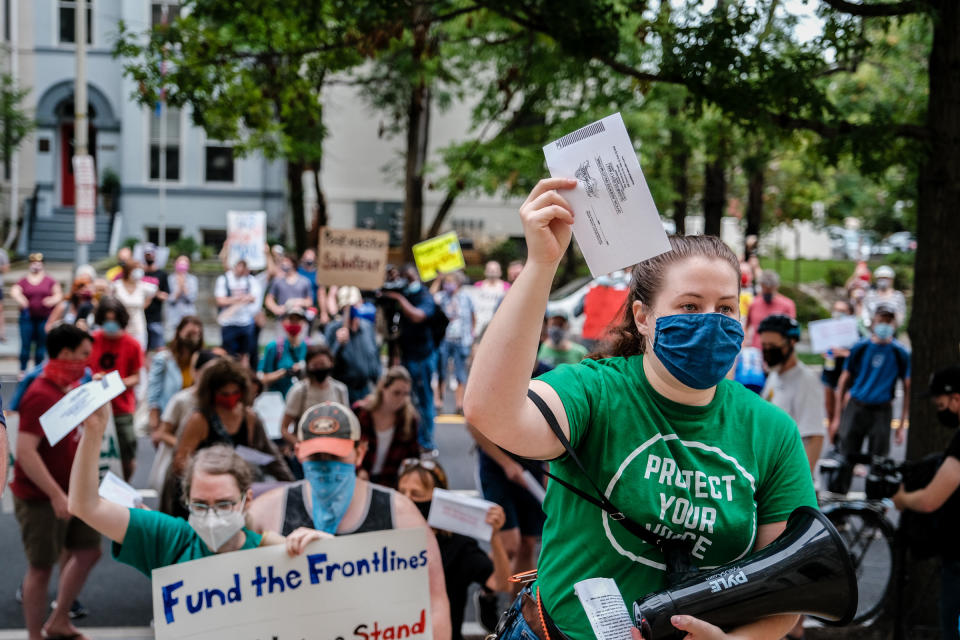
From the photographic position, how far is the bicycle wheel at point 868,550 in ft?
19.2

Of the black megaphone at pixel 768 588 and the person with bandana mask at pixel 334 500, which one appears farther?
the person with bandana mask at pixel 334 500

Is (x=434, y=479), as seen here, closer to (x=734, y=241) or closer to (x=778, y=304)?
(x=778, y=304)

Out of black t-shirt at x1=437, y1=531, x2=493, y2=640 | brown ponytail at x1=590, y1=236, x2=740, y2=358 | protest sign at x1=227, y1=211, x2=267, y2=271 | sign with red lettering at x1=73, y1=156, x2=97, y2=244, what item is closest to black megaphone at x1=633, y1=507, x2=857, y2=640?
brown ponytail at x1=590, y1=236, x2=740, y2=358

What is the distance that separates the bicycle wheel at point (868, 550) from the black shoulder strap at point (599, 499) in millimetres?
4073

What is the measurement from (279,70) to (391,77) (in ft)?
59.5

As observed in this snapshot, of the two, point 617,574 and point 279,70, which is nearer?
point 617,574

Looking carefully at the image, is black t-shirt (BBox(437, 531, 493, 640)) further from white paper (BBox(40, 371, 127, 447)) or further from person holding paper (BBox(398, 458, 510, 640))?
white paper (BBox(40, 371, 127, 447))

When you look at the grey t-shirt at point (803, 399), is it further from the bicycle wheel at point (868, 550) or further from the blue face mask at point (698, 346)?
the blue face mask at point (698, 346)

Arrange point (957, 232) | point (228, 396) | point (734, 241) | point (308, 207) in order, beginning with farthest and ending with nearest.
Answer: point (734, 241) → point (308, 207) → point (228, 396) → point (957, 232)

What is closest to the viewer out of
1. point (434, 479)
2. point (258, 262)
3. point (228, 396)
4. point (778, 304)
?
point (434, 479)

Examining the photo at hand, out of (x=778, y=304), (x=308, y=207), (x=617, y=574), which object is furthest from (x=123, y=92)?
(x=617, y=574)

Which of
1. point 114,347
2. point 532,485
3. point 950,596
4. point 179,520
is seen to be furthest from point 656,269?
point 114,347

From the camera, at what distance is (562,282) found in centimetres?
2770

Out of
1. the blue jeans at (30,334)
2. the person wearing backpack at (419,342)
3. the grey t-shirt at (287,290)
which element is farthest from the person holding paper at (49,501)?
the blue jeans at (30,334)
